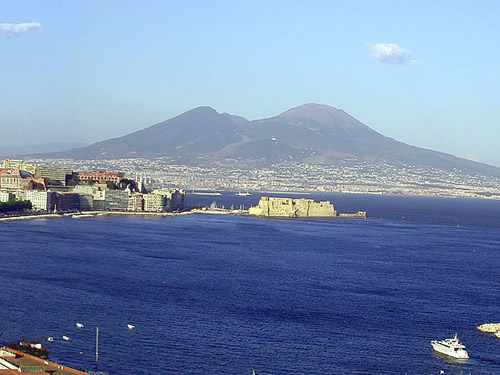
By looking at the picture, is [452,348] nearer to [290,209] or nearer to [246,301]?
[246,301]

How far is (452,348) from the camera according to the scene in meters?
25.3

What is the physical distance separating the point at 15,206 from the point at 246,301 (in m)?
43.5

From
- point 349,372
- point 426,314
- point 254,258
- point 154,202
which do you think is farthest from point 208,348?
A: point 154,202

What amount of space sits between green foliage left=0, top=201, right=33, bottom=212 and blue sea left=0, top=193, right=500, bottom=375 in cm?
1238

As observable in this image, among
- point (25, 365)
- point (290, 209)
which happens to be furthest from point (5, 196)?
point (25, 365)

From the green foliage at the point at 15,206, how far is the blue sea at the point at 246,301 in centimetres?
1238

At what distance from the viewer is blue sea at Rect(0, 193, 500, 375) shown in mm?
24172

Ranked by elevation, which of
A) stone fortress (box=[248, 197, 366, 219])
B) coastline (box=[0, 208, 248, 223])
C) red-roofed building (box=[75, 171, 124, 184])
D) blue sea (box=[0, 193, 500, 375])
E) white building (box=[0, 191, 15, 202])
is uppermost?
red-roofed building (box=[75, 171, 124, 184])

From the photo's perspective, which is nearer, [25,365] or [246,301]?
[25,365]

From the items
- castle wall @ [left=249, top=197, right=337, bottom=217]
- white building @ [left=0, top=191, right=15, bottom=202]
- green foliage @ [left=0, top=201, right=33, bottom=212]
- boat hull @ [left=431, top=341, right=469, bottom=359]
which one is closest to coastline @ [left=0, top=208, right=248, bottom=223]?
castle wall @ [left=249, top=197, right=337, bottom=217]

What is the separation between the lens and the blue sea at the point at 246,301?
2417 centimetres

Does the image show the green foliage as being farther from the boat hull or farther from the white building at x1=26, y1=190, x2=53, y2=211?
the boat hull

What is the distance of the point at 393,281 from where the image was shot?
39.0m

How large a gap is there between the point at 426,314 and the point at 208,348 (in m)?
9.71
